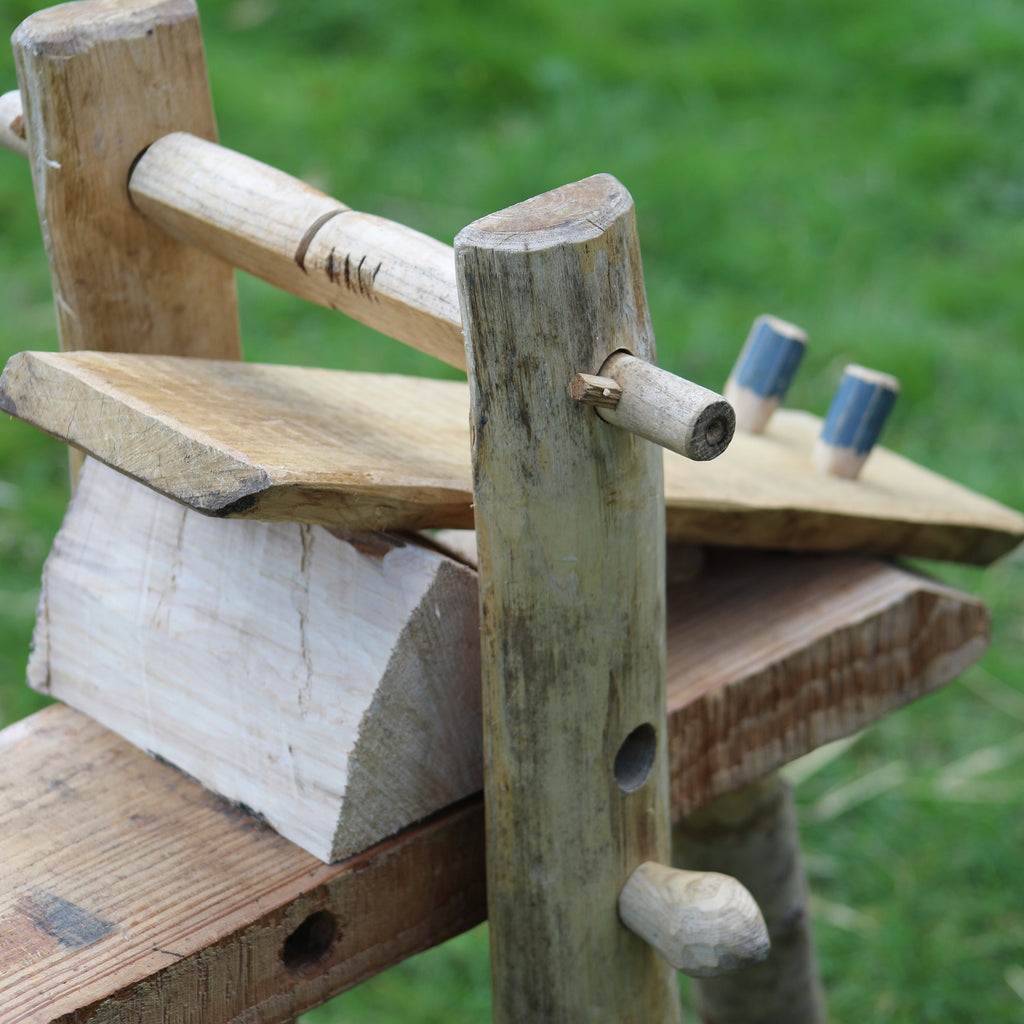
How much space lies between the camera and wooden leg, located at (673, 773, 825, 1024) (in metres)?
1.48

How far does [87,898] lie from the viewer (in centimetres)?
95

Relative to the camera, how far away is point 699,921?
3.10ft

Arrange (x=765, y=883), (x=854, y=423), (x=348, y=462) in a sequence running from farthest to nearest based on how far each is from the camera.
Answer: (x=765, y=883), (x=854, y=423), (x=348, y=462)

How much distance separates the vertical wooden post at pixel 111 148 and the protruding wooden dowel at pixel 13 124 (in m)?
0.05

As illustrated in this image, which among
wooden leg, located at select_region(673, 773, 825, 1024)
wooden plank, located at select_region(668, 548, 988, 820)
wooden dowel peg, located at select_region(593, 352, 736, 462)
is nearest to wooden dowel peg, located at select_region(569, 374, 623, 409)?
wooden dowel peg, located at select_region(593, 352, 736, 462)

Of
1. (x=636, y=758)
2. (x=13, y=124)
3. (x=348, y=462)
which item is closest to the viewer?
(x=348, y=462)

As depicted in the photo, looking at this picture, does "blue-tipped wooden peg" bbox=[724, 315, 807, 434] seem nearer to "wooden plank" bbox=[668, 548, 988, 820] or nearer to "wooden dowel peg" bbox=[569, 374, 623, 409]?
"wooden plank" bbox=[668, 548, 988, 820]

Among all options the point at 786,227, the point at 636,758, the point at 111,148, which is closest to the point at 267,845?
the point at 636,758

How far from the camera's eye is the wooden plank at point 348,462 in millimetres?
850

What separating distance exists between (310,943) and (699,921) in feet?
0.92

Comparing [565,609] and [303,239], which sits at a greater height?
[303,239]

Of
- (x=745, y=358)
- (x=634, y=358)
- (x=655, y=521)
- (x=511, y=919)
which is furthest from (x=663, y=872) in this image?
(x=745, y=358)

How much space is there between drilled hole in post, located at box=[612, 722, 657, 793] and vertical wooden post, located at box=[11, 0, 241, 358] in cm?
50

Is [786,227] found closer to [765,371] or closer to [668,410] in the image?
[765,371]
